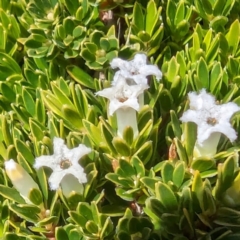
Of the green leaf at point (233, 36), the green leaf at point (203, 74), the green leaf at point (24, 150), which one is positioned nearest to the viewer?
the green leaf at point (24, 150)

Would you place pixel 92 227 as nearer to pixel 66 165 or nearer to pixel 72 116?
pixel 66 165

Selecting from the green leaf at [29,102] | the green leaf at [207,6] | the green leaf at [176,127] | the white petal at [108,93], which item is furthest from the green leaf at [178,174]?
the green leaf at [207,6]

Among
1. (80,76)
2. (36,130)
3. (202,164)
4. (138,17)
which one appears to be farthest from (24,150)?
(138,17)

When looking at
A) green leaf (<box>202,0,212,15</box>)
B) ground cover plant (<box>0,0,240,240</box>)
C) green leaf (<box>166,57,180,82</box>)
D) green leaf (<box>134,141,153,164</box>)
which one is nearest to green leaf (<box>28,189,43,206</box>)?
ground cover plant (<box>0,0,240,240</box>)

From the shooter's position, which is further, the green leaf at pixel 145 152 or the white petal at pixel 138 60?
the white petal at pixel 138 60

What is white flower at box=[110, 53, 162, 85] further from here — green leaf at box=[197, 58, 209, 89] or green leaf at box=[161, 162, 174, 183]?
green leaf at box=[161, 162, 174, 183]

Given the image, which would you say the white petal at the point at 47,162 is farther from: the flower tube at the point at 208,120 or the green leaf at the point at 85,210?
the flower tube at the point at 208,120
